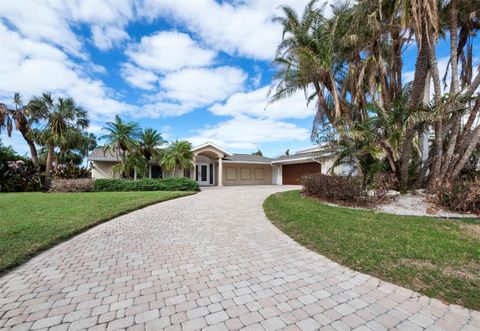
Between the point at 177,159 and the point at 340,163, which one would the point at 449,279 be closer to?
the point at 340,163

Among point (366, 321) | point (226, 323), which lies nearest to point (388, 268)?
point (366, 321)

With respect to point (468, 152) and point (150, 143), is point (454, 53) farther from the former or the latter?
point (150, 143)

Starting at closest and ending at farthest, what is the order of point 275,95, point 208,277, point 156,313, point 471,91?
point 156,313, point 208,277, point 471,91, point 275,95

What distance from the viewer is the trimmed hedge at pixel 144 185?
1600cm

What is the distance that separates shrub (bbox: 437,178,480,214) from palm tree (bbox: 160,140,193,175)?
16.5 metres

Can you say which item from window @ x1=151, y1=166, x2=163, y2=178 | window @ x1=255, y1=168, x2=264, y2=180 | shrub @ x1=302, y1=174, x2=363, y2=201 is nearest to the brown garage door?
window @ x1=255, y1=168, x2=264, y2=180

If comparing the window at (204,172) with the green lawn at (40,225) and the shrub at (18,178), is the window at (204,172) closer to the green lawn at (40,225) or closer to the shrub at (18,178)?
the shrub at (18,178)

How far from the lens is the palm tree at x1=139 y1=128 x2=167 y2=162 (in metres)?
19.3

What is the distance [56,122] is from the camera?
17500 millimetres

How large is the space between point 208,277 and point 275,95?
12.3m

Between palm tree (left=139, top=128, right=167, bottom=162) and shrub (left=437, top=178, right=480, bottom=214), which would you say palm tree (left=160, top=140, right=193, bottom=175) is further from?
shrub (left=437, top=178, right=480, bottom=214)

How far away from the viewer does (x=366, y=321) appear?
2.53 meters

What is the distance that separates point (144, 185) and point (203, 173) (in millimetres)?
9458

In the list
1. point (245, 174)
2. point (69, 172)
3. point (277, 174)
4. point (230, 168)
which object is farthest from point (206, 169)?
point (69, 172)
